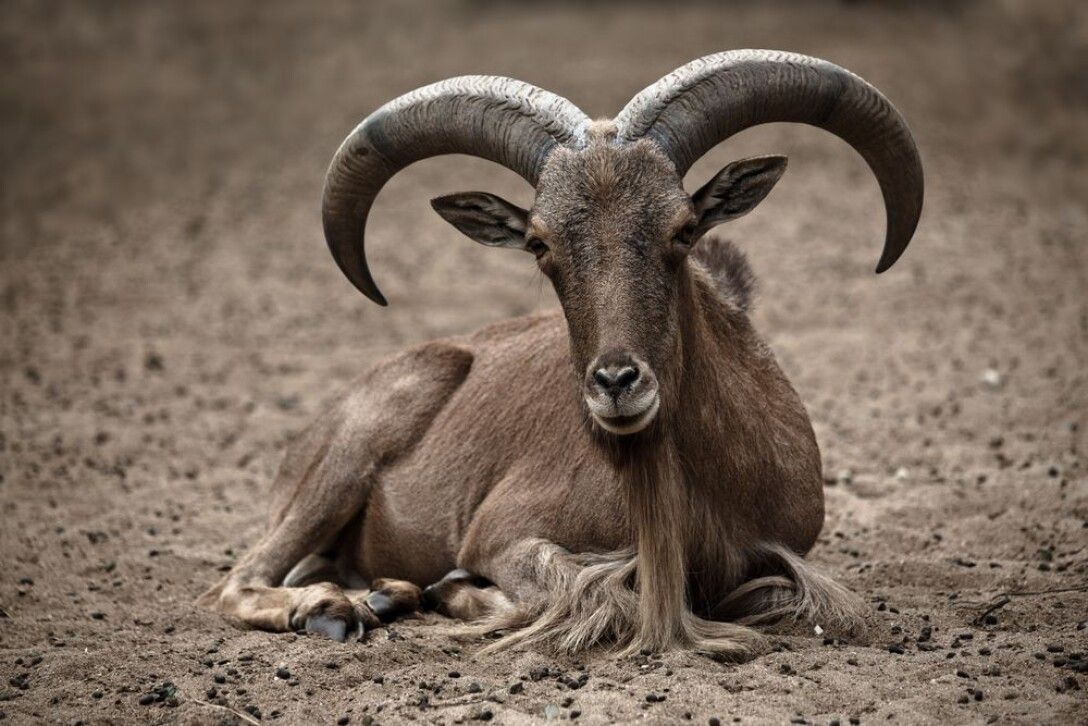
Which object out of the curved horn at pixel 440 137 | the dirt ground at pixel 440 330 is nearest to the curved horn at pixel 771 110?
the curved horn at pixel 440 137

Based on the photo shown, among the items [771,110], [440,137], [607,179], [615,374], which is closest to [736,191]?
[771,110]

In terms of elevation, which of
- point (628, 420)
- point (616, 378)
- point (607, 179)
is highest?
point (607, 179)

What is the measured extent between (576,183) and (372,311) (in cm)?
915

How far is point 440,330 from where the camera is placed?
1346 centimetres

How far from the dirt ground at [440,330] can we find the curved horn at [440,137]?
80.0 inches

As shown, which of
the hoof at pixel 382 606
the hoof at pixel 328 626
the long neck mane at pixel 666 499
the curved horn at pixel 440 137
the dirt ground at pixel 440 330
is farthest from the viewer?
the hoof at pixel 382 606

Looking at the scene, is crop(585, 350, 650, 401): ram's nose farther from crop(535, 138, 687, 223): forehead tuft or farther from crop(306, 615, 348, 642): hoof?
crop(306, 615, 348, 642): hoof

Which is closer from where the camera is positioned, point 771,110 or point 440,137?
point 771,110

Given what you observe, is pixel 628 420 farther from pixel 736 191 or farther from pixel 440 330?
pixel 440 330

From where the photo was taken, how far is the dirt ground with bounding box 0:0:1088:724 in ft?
18.4

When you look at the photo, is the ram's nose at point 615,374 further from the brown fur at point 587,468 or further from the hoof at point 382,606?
the hoof at point 382,606

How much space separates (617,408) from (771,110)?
1.68 metres

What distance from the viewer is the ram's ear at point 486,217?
6316 mm

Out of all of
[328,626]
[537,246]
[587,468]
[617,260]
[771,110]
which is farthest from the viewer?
[587,468]
